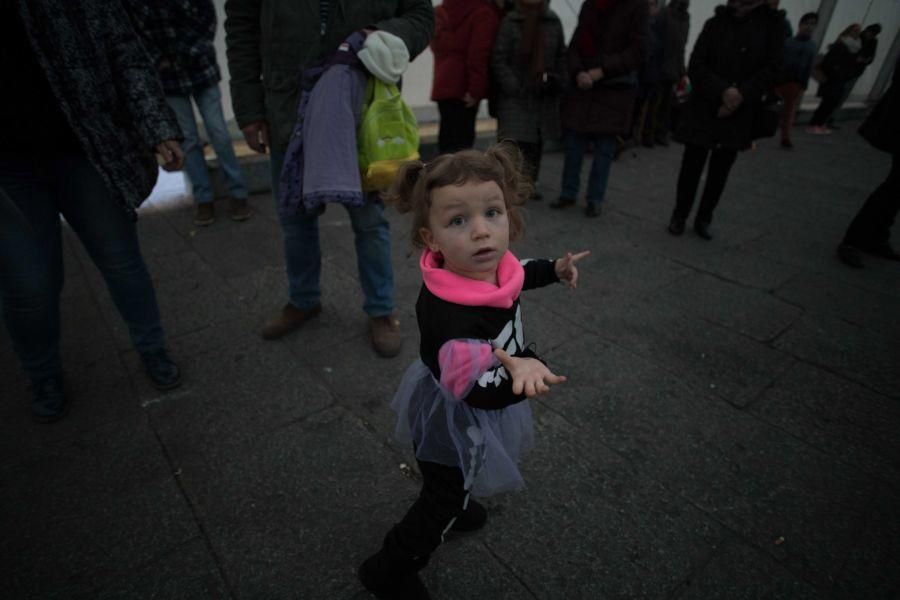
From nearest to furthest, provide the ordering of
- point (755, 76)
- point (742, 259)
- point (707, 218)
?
point (755, 76) → point (742, 259) → point (707, 218)

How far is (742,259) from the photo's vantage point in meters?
3.95

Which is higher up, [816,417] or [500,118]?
[500,118]

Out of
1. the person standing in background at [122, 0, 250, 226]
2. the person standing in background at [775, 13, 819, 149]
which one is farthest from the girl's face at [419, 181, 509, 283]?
the person standing in background at [775, 13, 819, 149]

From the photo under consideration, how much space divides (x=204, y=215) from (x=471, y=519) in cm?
361

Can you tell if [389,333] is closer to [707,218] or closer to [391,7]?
[391,7]

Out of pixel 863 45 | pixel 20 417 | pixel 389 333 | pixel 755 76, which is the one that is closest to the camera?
pixel 20 417

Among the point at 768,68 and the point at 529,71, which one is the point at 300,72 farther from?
the point at 768,68

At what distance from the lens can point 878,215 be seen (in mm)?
3836

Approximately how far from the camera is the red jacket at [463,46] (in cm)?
420

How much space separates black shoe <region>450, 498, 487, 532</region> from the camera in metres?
1.67

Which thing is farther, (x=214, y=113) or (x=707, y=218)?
(x=707, y=218)

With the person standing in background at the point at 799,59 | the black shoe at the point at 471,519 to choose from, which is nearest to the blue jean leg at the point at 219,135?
the black shoe at the point at 471,519

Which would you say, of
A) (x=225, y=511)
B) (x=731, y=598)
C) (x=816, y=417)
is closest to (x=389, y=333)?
(x=225, y=511)

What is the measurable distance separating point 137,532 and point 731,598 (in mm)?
1993
